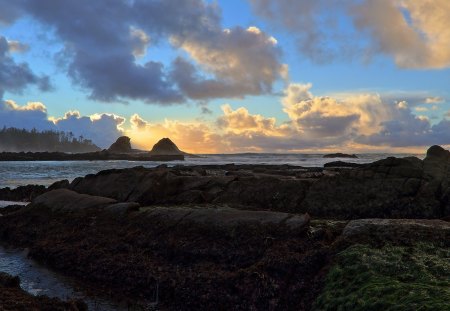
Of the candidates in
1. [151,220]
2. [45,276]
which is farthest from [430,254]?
[45,276]

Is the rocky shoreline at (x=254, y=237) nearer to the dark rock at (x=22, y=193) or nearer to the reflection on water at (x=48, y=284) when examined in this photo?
the reflection on water at (x=48, y=284)

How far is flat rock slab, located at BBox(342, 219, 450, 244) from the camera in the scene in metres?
9.01

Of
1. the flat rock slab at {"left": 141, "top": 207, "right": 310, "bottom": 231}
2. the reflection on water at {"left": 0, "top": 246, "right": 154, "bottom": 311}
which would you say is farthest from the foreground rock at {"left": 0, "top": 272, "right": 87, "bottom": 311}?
the flat rock slab at {"left": 141, "top": 207, "right": 310, "bottom": 231}

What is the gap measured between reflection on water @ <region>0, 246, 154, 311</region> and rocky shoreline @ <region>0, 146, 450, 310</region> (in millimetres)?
430

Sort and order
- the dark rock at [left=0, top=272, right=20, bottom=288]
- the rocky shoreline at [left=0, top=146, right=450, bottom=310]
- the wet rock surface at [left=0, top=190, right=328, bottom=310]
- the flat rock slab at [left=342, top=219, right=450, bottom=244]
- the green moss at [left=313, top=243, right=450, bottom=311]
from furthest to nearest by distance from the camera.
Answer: the dark rock at [left=0, top=272, right=20, bottom=288] < the flat rock slab at [left=342, top=219, right=450, bottom=244] < the wet rock surface at [left=0, top=190, right=328, bottom=310] < the rocky shoreline at [left=0, top=146, right=450, bottom=310] < the green moss at [left=313, top=243, right=450, bottom=311]

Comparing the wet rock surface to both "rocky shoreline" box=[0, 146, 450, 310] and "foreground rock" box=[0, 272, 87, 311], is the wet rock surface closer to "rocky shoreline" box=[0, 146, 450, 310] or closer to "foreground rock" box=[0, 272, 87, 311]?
"rocky shoreline" box=[0, 146, 450, 310]

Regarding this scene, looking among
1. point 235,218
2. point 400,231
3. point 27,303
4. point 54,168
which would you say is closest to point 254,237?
point 235,218

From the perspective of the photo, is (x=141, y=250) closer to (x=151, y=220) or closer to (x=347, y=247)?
(x=151, y=220)

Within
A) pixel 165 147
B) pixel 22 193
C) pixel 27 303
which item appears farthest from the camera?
pixel 165 147

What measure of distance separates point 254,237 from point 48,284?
567 centimetres

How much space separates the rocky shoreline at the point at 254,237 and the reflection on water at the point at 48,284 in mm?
430

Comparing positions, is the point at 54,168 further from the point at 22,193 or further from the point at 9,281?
the point at 9,281

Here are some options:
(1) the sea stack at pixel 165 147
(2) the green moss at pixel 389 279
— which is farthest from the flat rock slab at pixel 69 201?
(1) the sea stack at pixel 165 147

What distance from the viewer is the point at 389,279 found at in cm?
718
